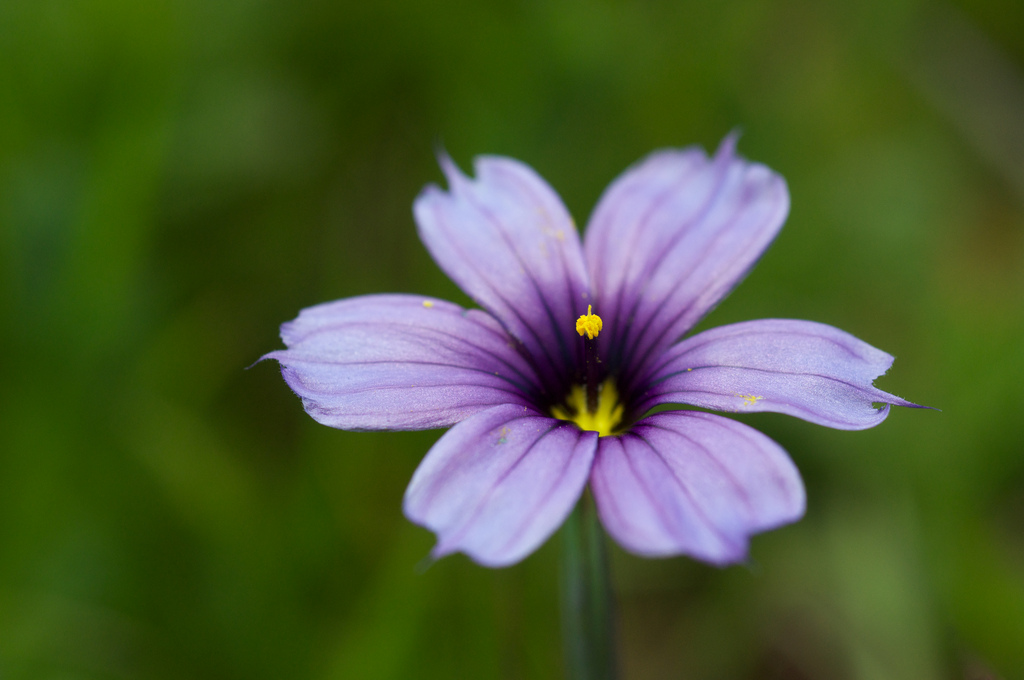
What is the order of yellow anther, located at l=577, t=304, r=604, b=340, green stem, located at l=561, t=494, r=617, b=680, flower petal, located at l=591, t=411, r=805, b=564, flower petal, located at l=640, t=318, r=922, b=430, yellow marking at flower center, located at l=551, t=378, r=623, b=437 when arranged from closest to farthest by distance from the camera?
flower petal, located at l=591, t=411, r=805, b=564, flower petal, located at l=640, t=318, r=922, b=430, green stem, located at l=561, t=494, r=617, b=680, yellow anther, located at l=577, t=304, r=604, b=340, yellow marking at flower center, located at l=551, t=378, r=623, b=437

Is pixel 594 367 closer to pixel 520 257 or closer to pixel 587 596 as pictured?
pixel 520 257

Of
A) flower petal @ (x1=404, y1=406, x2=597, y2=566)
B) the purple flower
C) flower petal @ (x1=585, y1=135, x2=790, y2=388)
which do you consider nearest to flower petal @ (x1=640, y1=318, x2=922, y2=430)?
the purple flower

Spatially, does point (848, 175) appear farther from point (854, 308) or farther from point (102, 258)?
point (102, 258)

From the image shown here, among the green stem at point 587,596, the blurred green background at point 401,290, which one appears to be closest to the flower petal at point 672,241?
the green stem at point 587,596

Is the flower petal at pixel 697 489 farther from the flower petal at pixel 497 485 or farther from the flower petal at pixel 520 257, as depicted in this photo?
the flower petal at pixel 520 257

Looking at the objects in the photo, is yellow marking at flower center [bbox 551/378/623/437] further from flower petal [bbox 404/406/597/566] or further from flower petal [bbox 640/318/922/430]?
flower petal [bbox 404/406/597/566]

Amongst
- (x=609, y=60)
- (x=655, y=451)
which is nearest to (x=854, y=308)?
(x=609, y=60)
